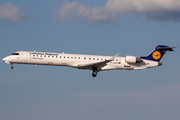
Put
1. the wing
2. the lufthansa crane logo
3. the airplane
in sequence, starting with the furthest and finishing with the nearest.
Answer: the lufthansa crane logo < the airplane < the wing

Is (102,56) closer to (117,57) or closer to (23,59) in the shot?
(117,57)

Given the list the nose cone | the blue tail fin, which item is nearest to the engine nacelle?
the blue tail fin

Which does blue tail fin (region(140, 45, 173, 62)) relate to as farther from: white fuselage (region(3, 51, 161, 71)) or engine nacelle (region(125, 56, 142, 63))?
white fuselage (region(3, 51, 161, 71))

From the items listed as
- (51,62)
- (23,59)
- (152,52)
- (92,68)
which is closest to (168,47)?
(152,52)

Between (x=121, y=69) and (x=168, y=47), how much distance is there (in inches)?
315

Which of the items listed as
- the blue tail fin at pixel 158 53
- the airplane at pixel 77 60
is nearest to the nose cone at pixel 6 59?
the airplane at pixel 77 60

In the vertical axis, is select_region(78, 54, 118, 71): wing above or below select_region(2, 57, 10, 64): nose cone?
below

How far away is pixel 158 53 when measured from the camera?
52.7 m

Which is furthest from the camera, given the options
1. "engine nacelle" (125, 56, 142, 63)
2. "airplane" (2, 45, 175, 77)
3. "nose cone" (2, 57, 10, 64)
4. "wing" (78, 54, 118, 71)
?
"engine nacelle" (125, 56, 142, 63)

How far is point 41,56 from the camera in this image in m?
48.7

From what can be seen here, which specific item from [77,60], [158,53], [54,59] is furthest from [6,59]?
[158,53]

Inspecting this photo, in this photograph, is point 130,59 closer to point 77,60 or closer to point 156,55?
point 156,55

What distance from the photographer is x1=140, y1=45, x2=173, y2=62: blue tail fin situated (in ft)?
172

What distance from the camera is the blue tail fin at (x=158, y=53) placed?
5234cm
